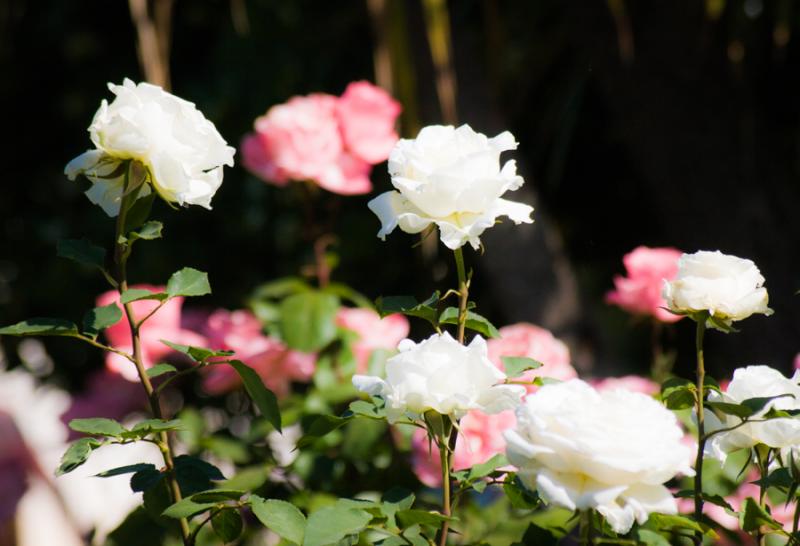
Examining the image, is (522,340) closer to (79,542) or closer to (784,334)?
(784,334)

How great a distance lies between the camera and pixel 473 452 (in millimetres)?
1233

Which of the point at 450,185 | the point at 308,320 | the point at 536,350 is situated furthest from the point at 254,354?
the point at 450,185

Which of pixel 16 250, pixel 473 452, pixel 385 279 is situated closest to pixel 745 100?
pixel 385 279

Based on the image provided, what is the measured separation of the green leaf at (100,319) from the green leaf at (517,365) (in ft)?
1.02

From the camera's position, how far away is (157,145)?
818 mm

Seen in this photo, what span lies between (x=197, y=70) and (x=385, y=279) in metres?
0.87

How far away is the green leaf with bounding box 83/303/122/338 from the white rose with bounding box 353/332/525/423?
0.23 metres

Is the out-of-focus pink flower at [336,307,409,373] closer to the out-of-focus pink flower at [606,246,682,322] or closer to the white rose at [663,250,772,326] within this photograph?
the out-of-focus pink flower at [606,246,682,322]

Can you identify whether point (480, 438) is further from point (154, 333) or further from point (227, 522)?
point (154, 333)

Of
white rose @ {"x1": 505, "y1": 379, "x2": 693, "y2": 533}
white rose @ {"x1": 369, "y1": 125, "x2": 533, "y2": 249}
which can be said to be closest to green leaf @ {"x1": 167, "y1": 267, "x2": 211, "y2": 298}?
white rose @ {"x1": 369, "y1": 125, "x2": 533, "y2": 249}

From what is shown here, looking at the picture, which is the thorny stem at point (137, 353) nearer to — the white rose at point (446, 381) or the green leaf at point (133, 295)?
the green leaf at point (133, 295)

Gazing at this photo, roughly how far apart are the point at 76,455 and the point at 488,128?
1.68m

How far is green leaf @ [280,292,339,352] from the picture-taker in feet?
5.00

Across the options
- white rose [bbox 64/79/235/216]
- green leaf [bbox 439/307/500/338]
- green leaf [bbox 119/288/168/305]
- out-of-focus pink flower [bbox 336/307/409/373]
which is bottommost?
out-of-focus pink flower [bbox 336/307/409/373]
